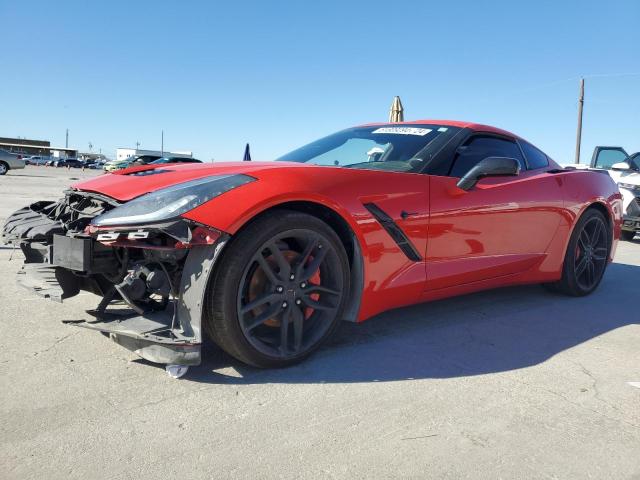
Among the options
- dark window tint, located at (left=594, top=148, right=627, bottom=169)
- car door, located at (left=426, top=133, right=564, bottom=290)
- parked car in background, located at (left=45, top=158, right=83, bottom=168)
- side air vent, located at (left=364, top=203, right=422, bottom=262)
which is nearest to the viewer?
side air vent, located at (left=364, top=203, right=422, bottom=262)

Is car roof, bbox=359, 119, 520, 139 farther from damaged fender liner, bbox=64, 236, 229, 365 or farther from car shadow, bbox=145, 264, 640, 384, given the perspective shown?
damaged fender liner, bbox=64, 236, 229, 365

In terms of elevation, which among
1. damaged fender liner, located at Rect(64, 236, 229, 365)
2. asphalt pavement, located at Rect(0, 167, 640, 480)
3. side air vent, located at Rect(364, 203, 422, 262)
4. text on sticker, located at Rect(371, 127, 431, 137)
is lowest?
asphalt pavement, located at Rect(0, 167, 640, 480)

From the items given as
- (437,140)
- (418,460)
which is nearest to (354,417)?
(418,460)

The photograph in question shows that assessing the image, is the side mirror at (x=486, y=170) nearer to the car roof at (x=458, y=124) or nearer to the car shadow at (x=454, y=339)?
the car roof at (x=458, y=124)

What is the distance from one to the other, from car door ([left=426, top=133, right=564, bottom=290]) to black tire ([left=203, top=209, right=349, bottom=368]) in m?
0.74

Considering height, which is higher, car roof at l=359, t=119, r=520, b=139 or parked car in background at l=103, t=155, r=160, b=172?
parked car in background at l=103, t=155, r=160, b=172

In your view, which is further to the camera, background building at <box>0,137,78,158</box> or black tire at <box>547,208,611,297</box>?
background building at <box>0,137,78,158</box>

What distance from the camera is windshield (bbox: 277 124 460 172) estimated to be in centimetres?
333

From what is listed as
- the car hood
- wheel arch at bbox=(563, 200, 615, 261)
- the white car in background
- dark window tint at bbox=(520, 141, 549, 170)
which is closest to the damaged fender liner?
the car hood

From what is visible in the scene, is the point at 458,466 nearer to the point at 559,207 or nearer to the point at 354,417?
the point at 354,417

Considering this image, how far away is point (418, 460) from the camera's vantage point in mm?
1855

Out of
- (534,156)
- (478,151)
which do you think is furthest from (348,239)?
(534,156)

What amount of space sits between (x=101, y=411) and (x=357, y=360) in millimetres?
1268

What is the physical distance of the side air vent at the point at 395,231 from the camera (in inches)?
110
